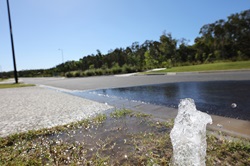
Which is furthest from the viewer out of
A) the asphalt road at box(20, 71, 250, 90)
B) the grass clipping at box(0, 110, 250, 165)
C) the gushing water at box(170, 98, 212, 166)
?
the asphalt road at box(20, 71, 250, 90)

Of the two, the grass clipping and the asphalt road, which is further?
the asphalt road

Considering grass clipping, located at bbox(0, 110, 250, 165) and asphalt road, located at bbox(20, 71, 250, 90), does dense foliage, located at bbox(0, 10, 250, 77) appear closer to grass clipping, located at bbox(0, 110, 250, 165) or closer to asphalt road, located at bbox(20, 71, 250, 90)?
asphalt road, located at bbox(20, 71, 250, 90)

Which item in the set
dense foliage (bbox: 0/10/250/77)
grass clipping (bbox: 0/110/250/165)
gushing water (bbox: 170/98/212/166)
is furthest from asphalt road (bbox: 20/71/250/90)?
dense foliage (bbox: 0/10/250/77)

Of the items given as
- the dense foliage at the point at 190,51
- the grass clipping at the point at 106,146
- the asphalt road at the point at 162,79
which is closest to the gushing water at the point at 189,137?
the grass clipping at the point at 106,146

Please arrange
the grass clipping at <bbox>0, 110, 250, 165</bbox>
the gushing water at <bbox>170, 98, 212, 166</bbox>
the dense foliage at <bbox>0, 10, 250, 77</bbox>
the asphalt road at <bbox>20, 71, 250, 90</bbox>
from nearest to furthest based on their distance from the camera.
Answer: the gushing water at <bbox>170, 98, 212, 166</bbox> → the grass clipping at <bbox>0, 110, 250, 165</bbox> → the asphalt road at <bbox>20, 71, 250, 90</bbox> → the dense foliage at <bbox>0, 10, 250, 77</bbox>

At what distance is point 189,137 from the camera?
2.42 m

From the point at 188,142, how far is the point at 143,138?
34.7 inches

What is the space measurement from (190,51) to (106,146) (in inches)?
1766

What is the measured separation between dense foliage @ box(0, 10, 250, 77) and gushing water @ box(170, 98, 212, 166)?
29588 millimetres

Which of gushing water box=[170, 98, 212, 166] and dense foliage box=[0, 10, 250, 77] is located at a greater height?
dense foliage box=[0, 10, 250, 77]

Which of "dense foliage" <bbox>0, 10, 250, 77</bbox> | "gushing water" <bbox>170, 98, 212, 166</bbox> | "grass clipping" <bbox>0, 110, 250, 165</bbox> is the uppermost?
"dense foliage" <bbox>0, 10, 250, 77</bbox>

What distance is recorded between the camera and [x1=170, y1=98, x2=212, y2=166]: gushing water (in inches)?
86.6

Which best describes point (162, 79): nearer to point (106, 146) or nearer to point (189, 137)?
point (106, 146)

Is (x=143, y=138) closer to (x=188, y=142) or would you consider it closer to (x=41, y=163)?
(x=188, y=142)
